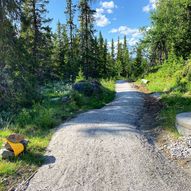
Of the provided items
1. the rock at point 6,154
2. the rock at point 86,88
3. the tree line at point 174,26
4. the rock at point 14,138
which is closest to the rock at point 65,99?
the rock at point 86,88

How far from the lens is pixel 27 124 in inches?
393

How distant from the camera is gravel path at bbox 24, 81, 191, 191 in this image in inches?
204

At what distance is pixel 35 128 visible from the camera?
9.51m

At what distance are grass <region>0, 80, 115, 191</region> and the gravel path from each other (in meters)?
0.29

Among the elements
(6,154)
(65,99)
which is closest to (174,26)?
(65,99)

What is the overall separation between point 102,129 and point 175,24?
24954 millimetres

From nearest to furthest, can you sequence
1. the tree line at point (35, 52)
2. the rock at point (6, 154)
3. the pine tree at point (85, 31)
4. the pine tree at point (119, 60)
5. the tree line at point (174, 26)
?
the rock at point (6, 154) < the tree line at point (35, 52) < the tree line at point (174, 26) < the pine tree at point (85, 31) < the pine tree at point (119, 60)

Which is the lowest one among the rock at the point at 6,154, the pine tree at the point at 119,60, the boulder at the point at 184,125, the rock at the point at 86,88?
the rock at the point at 6,154

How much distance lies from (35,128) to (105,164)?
402 cm

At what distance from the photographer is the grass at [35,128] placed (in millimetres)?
5750

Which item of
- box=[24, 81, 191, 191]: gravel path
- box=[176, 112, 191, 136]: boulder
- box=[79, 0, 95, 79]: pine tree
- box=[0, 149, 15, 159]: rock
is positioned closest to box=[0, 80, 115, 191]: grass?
box=[0, 149, 15, 159]: rock

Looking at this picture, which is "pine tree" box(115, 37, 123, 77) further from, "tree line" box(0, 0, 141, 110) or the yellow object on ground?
the yellow object on ground

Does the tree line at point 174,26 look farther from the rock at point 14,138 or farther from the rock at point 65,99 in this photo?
the rock at point 14,138

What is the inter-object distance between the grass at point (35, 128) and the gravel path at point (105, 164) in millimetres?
286
